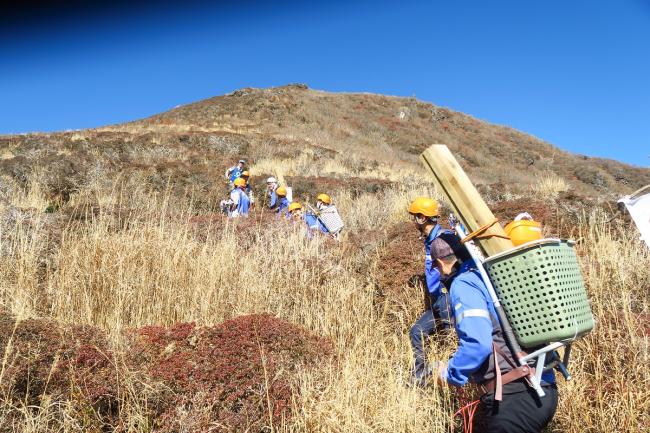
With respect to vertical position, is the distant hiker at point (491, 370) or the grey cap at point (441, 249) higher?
the grey cap at point (441, 249)

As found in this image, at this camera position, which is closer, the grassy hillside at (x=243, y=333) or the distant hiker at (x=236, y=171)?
the grassy hillside at (x=243, y=333)

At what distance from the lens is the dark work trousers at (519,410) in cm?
219

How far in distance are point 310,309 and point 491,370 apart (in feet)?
7.54

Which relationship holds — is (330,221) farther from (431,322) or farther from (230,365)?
(230,365)

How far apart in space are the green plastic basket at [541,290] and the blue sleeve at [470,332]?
168 millimetres

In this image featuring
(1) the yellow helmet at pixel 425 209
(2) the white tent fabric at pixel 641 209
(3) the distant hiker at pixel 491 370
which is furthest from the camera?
(1) the yellow helmet at pixel 425 209

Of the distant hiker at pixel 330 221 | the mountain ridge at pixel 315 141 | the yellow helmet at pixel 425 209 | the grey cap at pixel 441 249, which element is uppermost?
the mountain ridge at pixel 315 141

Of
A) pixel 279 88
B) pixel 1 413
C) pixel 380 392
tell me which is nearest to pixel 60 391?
pixel 1 413

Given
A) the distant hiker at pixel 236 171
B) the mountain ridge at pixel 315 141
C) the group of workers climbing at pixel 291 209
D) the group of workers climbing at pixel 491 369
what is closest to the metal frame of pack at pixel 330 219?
the group of workers climbing at pixel 291 209

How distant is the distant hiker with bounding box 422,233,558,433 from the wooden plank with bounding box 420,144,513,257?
272 millimetres

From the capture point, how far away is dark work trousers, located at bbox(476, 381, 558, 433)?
7.18 ft

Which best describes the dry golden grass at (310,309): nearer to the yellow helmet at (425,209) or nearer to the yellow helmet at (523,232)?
the yellow helmet at (425,209)

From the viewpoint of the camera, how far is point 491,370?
7.45ft

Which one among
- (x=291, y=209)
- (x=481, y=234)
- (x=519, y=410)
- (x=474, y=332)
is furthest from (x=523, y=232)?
(x=291, y=209)
